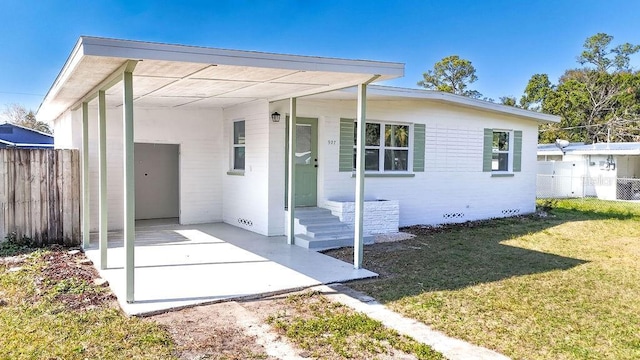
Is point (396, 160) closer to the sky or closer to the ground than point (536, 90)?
closer to the ground

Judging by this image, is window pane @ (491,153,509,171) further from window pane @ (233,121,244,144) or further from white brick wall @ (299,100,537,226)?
window pane @ (233,121,244,144)

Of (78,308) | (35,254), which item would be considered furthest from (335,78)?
(35,254)

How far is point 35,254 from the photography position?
23.1ft

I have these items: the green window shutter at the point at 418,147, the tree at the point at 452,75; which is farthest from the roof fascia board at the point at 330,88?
the tree at the point at 452,75

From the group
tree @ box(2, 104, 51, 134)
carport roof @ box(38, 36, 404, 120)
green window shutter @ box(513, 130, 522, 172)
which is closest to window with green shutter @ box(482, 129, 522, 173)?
green window shutter @ box(513, 130, 522, 172)

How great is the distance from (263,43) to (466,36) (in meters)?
16.3

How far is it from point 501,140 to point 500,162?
0.58m

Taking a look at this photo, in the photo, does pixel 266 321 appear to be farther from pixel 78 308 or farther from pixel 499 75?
pixel 499 75

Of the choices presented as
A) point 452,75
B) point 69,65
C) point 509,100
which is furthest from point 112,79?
point 509,100

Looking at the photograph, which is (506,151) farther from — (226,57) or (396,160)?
(226,57)

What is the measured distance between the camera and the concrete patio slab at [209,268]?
17.0 feet

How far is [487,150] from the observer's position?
38.7 feet

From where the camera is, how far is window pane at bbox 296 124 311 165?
9227mm

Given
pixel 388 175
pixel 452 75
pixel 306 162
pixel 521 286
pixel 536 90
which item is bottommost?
pixel 521 286
